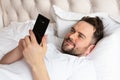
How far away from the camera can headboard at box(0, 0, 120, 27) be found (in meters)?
1.55

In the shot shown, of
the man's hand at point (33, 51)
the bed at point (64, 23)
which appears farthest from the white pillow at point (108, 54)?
the man's hand at point (33, 51)

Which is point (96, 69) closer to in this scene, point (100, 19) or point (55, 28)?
point (100, 19)

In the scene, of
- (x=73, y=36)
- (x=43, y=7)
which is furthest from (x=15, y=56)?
(x=43, y=7)

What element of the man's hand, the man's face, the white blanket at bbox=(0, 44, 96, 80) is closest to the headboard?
the man's face

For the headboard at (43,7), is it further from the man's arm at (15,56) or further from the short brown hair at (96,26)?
the man's arm at (15,56)

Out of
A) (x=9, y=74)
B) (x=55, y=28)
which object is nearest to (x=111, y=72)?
(x=9, y=74)

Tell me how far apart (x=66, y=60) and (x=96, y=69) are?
0.50ft

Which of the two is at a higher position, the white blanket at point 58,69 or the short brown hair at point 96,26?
the short brown hair at point 96,26

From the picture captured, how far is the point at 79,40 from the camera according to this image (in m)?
1.31

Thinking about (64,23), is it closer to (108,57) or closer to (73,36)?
(73,36)

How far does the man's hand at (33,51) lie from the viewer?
1.07 metres

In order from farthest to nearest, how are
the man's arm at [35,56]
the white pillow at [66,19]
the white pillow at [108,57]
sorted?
1. the white pillow at [66,19]
2. the white pillow at [108,57]
3. the man's arm at [35,56]

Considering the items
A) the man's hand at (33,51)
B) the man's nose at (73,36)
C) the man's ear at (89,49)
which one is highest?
the man's hand at (33,51)

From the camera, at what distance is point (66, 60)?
115 centimetres
